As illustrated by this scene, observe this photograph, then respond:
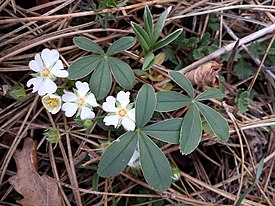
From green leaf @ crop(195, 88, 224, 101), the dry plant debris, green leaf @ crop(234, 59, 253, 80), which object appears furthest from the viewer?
green leaf @ crop(234, 59, 253, 80)

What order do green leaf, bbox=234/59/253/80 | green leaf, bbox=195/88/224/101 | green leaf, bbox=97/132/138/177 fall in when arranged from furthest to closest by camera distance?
1. green leaf, bbox=234/59/253/80
2. green leaf, bbox=195/88/224/101
3. green leaf, bbox=97/132/138/177

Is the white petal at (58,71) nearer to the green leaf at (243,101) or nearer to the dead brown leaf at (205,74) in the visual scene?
the dead brown leaf at (205,74)

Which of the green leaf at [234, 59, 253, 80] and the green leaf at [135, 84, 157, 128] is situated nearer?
the green leaf at [135, 84, 157, 128]

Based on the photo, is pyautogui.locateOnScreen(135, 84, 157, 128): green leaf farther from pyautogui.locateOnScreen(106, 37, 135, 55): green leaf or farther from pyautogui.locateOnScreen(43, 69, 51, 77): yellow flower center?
pyautogui.locateOnScreen(43, 69, 51, 77): yellow flower center

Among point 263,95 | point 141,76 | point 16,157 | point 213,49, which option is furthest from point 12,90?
point 263,95

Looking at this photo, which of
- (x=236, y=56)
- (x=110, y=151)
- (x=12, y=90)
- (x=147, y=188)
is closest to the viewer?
(x=110, y=151)

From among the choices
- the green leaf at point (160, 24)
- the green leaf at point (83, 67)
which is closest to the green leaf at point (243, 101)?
the green leaf at point (160, 24)

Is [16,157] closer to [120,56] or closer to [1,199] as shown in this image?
[1,199]

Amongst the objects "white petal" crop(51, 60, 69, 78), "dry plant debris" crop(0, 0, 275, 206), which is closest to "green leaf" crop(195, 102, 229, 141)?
"dry plant debris" crop(0, 0, 275, 206)
